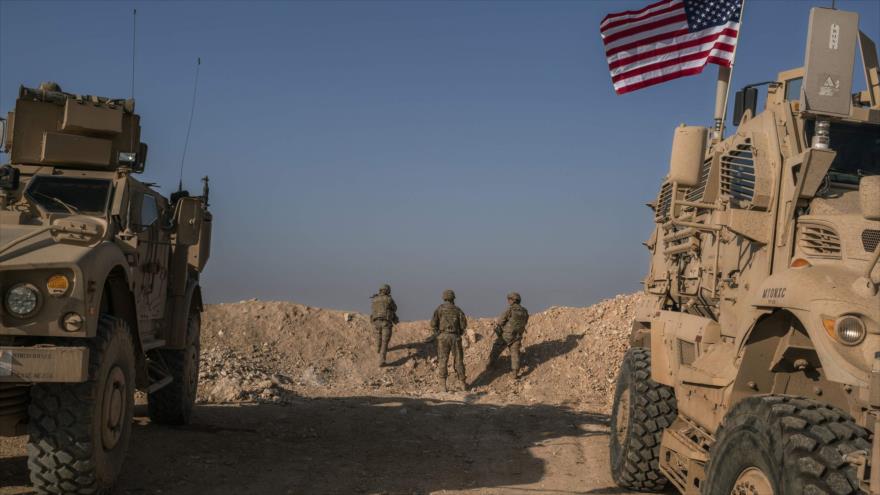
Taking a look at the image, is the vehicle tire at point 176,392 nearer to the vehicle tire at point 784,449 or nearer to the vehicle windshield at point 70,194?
the vehicle windshield at point 70,194

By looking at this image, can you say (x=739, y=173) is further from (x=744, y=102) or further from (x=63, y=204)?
(x=63, y=204)

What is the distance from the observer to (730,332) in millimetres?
5715

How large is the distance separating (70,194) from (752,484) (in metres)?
5.77

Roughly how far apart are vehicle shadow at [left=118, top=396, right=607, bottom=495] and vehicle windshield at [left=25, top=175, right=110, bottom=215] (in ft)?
7.15

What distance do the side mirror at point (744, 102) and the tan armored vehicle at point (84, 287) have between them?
183 inches

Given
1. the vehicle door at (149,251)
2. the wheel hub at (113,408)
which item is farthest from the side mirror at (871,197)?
the vehicle door at (149,251)

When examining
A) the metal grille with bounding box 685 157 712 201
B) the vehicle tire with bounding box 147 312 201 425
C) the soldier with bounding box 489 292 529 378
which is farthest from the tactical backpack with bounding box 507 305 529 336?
the metal grille with bounding box 685 157 712 201

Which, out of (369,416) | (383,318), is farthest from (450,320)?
(369,416)

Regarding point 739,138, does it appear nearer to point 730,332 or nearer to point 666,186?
point 730,332

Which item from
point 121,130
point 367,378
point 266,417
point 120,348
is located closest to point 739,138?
point 120,348

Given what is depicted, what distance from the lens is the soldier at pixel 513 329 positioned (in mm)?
16812

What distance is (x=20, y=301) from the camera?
5.37 m

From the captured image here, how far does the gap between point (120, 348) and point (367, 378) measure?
37.2ft

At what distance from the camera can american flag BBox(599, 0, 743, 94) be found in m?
8.77
